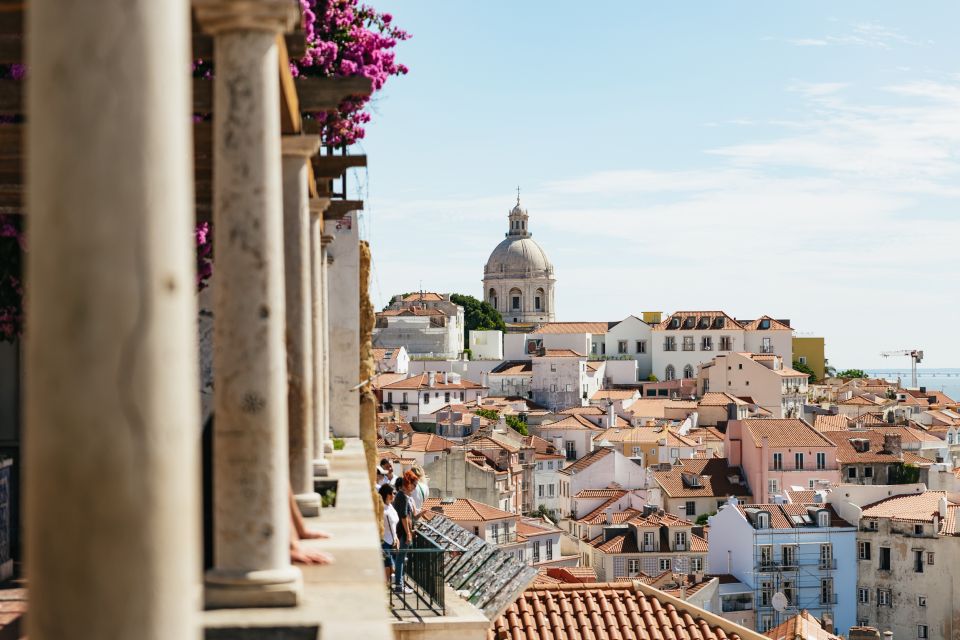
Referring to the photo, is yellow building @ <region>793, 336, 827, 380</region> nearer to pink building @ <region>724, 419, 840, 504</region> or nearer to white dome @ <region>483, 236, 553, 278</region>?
white dome @ <region>483, 236, 553, 278</region>

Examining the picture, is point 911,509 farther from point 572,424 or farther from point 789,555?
point 572,424

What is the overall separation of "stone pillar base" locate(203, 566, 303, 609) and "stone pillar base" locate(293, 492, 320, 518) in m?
2.40

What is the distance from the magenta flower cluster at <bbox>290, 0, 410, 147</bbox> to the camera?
12.3 metres

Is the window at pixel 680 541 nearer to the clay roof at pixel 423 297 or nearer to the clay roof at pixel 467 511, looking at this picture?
the clay roof at pixel 467 511

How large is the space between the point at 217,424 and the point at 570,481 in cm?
6823

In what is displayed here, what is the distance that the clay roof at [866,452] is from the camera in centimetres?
6819

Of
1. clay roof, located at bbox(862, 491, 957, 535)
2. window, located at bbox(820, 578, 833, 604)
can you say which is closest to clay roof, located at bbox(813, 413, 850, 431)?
clay roof, located at bbox(862, 491, 957, 535)

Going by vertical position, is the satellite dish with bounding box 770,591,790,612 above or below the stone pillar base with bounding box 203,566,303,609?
below

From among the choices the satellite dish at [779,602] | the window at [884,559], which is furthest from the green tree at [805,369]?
the satellite dish at [779,602]

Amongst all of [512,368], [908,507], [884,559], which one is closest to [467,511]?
[884,559]

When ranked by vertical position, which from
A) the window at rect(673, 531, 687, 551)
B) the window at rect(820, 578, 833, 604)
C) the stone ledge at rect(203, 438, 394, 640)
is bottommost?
the window at rect(820, 578, 833, 604)

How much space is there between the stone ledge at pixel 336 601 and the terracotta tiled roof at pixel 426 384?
90323 millimetres

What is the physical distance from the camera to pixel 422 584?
10164 millimetres

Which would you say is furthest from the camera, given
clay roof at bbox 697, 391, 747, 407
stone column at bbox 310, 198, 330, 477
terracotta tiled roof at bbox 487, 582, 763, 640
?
clay roof at bbox 697, 391, 747, 407
